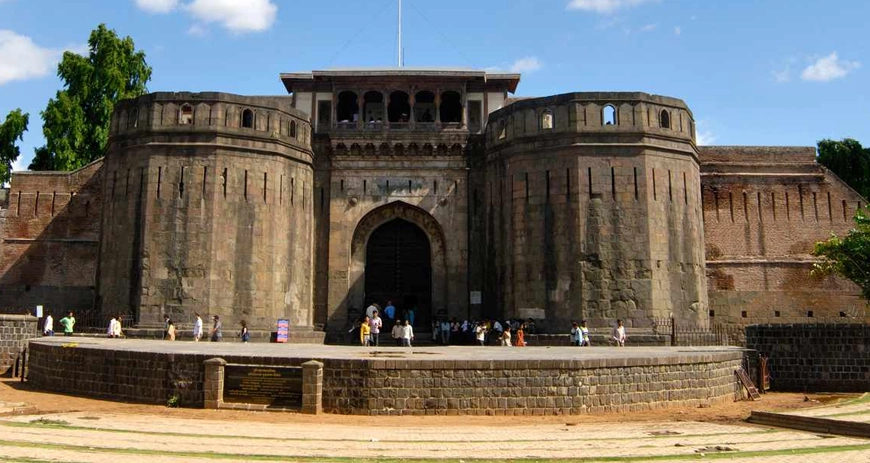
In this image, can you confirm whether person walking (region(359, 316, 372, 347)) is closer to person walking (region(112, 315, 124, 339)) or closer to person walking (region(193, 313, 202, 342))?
person walking (region(193, 313, 202, 342))

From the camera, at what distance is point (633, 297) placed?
2309 centimetres

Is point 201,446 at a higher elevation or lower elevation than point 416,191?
lower

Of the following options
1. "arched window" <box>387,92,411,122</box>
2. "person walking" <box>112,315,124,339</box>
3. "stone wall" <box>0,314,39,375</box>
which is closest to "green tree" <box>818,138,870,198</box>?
"arched window" <box>387,92,411,122</box>

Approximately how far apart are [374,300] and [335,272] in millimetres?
1774

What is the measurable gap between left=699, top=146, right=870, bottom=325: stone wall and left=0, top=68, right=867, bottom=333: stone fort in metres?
0.08

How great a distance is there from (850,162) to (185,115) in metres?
33.4

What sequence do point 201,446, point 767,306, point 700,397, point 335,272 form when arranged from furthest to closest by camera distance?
point 767,306
point 335,272
point 700,397
point 201,446

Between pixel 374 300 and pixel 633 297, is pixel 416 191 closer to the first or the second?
pixel 374 300

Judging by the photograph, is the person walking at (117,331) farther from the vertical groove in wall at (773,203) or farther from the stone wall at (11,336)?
the vertical groove in wall at (773,203)

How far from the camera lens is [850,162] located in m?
39.6

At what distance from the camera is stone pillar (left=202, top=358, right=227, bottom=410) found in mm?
12820

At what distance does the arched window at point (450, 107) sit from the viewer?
95.4ft

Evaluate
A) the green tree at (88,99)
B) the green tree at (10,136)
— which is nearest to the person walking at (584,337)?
the green tree at (88,99)

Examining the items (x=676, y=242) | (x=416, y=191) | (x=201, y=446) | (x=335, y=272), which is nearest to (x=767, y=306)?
(x=676, y=242)
